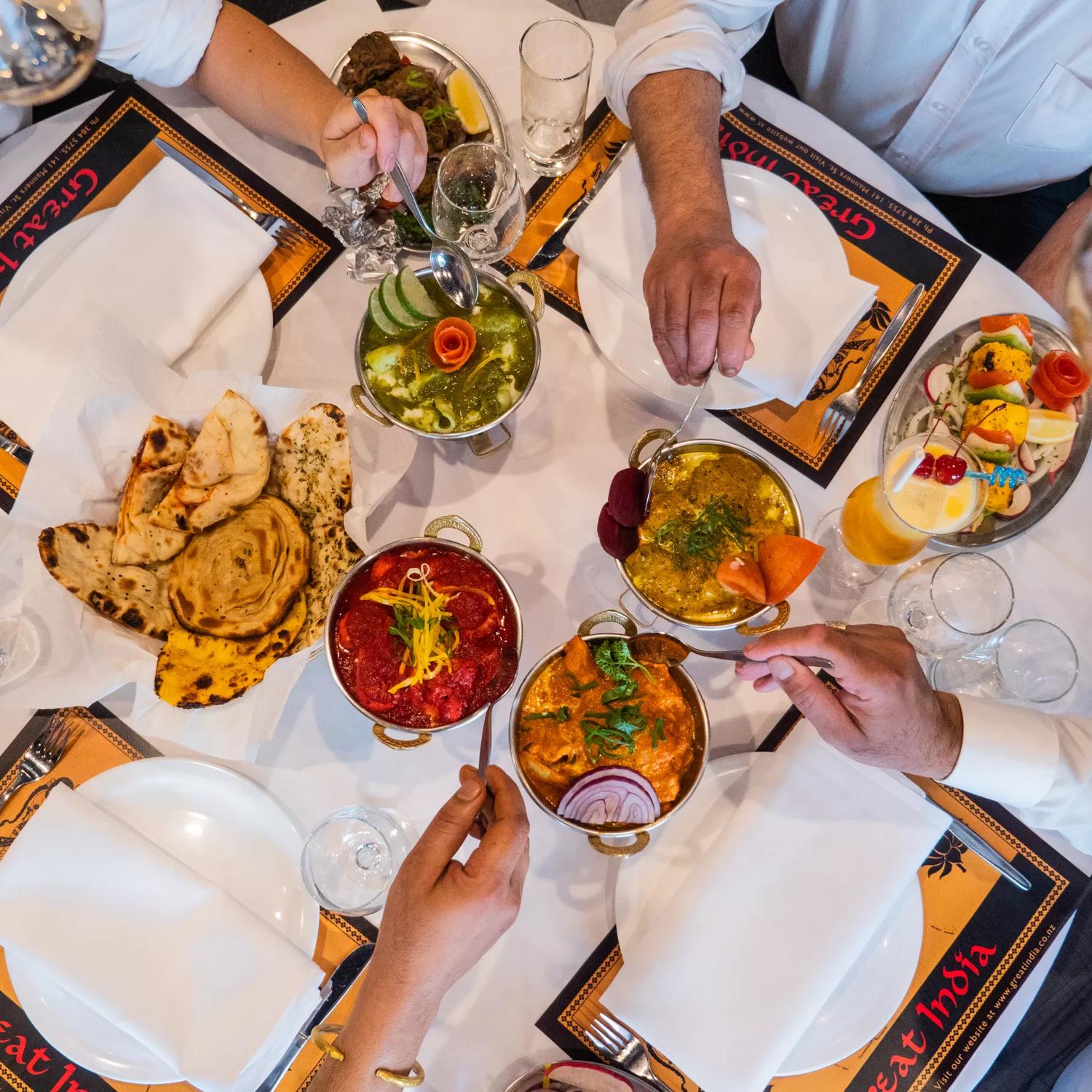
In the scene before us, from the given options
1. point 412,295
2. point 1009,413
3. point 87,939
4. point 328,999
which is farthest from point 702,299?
point 87,939

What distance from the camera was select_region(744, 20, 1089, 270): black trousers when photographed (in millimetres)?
3020

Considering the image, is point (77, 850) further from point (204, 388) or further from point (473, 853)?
point (204, 388)

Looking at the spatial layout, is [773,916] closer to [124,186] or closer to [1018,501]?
[1018,501]

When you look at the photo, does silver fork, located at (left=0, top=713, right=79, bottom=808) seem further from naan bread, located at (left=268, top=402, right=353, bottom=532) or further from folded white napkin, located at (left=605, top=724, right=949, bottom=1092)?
folded white napkin, located at (left=605, top=724, right=949, bottom=1092)

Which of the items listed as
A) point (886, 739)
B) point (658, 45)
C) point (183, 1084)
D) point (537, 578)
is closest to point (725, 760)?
point (886, 739)

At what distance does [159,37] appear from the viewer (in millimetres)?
2289

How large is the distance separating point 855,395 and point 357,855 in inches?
69.7

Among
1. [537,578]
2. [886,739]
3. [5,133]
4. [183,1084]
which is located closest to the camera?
[886,739]

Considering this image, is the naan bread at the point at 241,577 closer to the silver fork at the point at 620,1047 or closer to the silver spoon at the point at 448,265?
the silver spoon at the point at 448,265

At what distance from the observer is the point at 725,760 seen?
83.5 inches

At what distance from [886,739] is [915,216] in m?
1.46

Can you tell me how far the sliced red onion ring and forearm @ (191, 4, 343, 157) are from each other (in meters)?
1.80

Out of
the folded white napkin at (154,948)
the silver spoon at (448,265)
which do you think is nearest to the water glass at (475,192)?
the silver spoon at (448,265)

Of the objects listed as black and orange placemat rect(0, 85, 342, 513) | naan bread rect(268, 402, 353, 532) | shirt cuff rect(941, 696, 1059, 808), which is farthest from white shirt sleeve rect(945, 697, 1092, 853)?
black and orange placemat rect(0, 85, 342, 513)
